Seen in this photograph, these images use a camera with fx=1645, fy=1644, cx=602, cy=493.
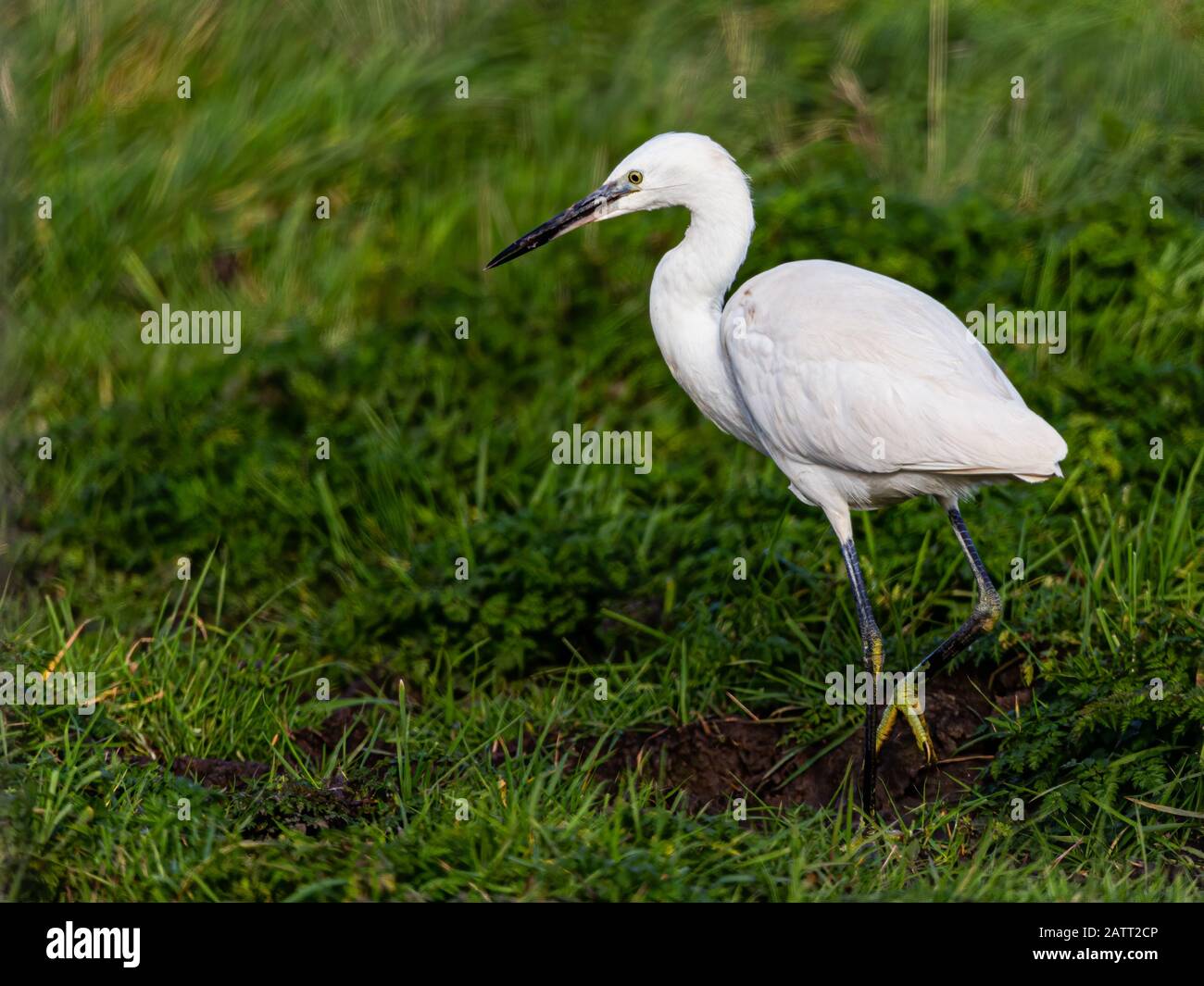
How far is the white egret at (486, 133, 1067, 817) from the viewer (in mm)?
4816

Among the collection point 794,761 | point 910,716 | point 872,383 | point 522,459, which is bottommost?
point 794,761

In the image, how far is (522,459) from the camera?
6.90 meters

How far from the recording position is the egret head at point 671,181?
5.22 metres

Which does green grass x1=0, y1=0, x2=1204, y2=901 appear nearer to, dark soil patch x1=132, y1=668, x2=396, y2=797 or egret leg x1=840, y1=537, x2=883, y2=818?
dark soil patch x1=132, y1=668, x2=396, y2=797

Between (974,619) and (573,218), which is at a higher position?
(573,218)

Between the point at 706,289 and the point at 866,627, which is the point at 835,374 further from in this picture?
the point at 866,627

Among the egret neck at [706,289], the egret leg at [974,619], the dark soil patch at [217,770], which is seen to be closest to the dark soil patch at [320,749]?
the dark soil patch at [217,770]

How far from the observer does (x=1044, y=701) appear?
16.7 feet

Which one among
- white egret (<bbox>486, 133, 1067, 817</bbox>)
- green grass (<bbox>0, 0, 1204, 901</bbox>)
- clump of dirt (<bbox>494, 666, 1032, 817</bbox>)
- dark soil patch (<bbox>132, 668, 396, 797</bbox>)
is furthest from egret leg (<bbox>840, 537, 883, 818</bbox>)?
dark soil patch (<bbox>132, 668, 396, 797</bbox>)

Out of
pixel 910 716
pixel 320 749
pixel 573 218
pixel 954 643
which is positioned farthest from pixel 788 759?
pixel 573 218

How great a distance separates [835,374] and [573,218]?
1.05 metres

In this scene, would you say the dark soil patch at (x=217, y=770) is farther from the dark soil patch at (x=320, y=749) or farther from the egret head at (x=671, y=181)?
the egret head at (x=671, y=181)

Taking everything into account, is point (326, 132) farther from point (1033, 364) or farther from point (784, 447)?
point (784, 447)

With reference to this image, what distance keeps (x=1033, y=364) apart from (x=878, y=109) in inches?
103
